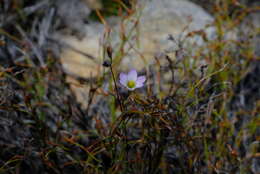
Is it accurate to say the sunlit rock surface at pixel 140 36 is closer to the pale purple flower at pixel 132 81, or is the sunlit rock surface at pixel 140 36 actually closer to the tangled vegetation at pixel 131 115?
the tangled vegetation at pixel 131 115

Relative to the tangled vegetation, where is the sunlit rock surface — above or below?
above

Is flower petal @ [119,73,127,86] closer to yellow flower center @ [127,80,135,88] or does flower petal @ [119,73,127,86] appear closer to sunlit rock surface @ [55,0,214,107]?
yellow flower center @ [127,80,135,88]

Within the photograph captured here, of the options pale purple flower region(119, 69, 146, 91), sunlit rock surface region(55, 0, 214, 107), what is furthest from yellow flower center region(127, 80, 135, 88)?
sunlit rock surface region(55, 0, 214, 107)

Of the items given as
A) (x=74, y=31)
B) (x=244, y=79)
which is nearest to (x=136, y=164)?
(x=244, y=79)

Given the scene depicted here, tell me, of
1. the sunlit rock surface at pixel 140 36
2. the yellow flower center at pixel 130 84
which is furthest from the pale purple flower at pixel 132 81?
the sunlit rock surface at pixel 140 36

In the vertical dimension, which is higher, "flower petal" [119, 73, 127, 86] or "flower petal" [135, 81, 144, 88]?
"flower petal" [119, 73, 127, 86]

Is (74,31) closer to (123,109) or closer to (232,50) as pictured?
(232,50)

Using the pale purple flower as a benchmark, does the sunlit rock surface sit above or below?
above

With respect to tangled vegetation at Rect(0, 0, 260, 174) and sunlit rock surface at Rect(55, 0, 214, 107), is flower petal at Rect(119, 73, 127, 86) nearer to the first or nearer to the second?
tangled vegetation at Rect(0, 0, 260, 174)

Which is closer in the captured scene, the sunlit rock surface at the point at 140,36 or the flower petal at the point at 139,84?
the flower petal at the point at 139,84

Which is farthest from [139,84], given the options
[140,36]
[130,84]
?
[140,36]

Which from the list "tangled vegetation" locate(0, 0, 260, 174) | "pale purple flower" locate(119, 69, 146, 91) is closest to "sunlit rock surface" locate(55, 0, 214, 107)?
"tangled vegetation" locate(0, 0, 260, 174)

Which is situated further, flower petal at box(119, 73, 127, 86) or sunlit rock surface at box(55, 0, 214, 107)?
sunlit rock surface at box(55, 0, 214, 107)
